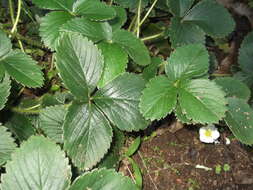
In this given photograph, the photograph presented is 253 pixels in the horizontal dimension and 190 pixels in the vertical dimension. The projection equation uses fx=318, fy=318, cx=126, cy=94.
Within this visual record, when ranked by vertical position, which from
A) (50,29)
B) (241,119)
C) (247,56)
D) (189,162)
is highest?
(50,29)

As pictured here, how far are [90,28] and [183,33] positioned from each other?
0.55 meters

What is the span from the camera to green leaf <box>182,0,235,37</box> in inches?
65.8

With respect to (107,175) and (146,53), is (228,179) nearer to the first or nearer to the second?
(146,53)

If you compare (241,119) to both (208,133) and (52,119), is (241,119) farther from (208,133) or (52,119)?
(52,119)

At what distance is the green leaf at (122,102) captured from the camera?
1177mm

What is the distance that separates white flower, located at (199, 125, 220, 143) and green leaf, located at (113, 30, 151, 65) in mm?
774

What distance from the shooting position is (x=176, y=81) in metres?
1.26

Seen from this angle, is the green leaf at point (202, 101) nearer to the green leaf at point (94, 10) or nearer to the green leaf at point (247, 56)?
the green leaf at point (94, 10)

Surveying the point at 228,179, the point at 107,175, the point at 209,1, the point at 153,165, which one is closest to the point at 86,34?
the point at 107,175

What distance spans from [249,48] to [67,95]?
119cm

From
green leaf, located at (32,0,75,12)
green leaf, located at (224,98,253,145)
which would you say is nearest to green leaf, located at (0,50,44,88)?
green leaf, located at (32,0,75,12)

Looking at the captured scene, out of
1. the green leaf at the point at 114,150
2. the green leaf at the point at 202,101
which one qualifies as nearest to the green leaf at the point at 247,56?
the green leaf at the point at 202,101

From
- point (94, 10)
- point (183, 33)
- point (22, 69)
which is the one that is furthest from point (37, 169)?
point (183, 33)

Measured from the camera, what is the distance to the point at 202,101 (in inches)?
45.7
